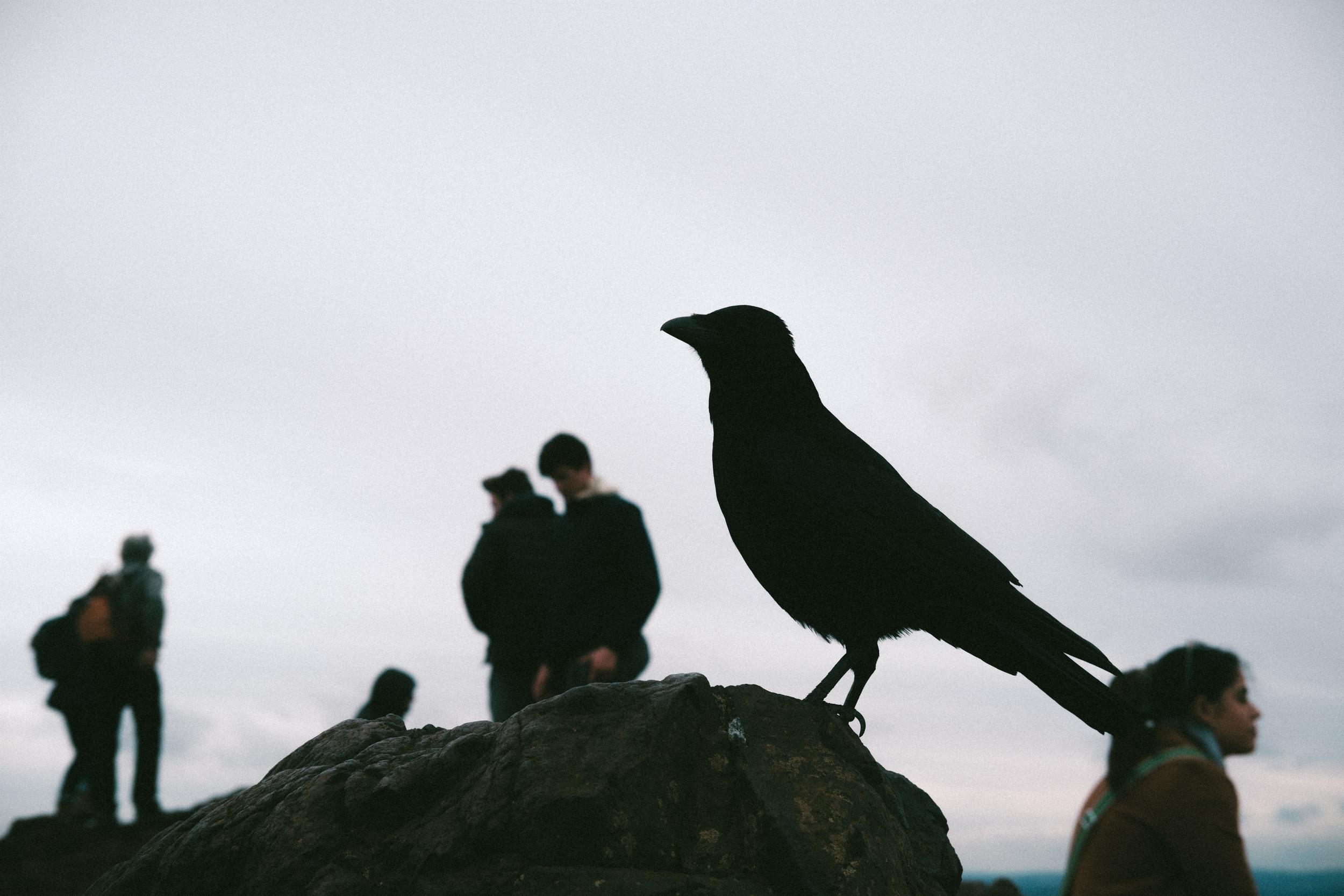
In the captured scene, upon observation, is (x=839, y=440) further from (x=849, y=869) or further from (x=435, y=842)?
(x=435, y=842)

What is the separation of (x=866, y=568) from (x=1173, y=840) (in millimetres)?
1224

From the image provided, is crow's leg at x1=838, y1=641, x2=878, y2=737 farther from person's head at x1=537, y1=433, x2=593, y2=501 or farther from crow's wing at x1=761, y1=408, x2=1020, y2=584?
person's head at x1=537, y1=433, x2=593, y2=501

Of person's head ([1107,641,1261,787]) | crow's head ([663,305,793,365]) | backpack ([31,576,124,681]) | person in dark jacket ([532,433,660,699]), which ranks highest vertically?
backpack ([31,576,124,681])

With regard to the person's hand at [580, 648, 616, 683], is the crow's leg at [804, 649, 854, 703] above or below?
below

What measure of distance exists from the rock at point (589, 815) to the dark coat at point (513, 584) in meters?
2.68

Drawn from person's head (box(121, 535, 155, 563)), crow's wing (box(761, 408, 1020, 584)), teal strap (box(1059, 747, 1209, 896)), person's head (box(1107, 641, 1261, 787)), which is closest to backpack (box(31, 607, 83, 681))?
person's head (box(121, 535, 155, 563))

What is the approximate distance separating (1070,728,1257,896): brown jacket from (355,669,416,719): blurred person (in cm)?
415

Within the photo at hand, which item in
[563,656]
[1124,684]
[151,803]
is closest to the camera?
[1124,684]

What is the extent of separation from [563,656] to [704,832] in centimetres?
283

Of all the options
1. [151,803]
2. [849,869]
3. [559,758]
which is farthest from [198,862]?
[151,803]

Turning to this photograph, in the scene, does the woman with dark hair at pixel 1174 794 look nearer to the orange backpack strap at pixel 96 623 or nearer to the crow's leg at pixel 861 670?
the crow's leg at pixel 861 670

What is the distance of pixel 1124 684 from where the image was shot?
11.5ft

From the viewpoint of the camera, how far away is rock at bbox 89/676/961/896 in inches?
110

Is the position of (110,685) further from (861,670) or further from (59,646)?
(861,670)
